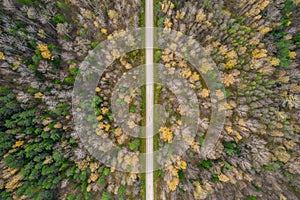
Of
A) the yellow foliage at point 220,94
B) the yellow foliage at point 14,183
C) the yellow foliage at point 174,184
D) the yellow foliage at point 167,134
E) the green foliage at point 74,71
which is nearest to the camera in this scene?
the yellow foliage at point 14,183

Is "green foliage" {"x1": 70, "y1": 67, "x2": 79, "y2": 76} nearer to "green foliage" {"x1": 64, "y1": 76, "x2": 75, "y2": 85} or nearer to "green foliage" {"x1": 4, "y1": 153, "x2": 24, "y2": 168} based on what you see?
"green foliage" {"x1": 64, "y1": 76, "x2": 75, "y2": 85}

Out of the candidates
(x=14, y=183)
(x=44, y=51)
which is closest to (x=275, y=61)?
(x=44, y=51)

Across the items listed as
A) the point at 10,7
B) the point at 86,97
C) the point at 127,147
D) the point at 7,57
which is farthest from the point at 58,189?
the point at 10,7

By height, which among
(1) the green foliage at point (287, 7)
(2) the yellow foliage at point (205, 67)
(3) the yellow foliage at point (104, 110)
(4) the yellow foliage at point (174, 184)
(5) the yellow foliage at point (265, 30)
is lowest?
(4) the yellow foliage at point (174, 184)

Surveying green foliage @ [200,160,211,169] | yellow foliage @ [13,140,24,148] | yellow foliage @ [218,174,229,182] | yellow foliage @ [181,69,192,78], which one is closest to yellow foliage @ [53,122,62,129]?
yellow foliage @ [13,140,24,148]

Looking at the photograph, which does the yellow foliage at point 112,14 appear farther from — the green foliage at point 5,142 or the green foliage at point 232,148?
the green foliage at point 232,148

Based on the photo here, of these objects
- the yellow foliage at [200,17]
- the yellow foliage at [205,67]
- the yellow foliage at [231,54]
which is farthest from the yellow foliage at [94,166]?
the yellow foliage at [200,17]

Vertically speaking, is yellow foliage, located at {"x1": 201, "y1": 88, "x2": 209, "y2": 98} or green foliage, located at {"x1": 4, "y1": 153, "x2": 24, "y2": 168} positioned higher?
yellow foliage, located at {"x1": 201, "y1": 88, "x2": 209, "y2": 98}

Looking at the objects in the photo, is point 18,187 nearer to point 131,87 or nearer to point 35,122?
point 35,122
